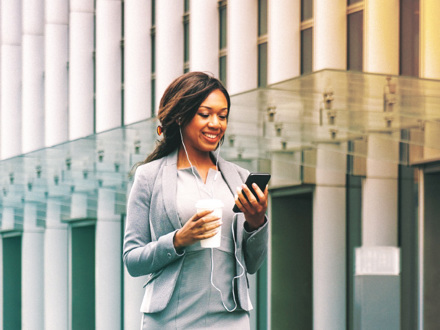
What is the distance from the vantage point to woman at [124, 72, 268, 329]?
298 centimetres

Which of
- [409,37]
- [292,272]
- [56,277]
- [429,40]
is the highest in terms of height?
[409,37]

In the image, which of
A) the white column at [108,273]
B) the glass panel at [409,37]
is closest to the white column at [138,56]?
the white column at [108,273]

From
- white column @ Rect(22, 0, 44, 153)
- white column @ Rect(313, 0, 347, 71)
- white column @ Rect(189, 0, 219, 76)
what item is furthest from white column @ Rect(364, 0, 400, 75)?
white column @ Rect(22, 0, 44, 153)

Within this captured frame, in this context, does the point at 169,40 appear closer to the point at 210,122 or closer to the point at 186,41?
the point at 186,41

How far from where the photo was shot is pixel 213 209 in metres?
2.81

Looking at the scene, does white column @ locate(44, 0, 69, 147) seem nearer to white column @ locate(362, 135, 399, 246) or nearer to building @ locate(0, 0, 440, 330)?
building @ locate(0, 0, 440, 330)

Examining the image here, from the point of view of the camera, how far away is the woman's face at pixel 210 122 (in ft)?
9.78

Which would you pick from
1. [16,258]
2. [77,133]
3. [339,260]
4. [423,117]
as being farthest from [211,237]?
[16,258]

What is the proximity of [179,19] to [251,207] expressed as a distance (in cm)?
1630

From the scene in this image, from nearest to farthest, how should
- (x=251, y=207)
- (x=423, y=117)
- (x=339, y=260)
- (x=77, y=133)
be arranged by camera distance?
(x=251, y=207) < (x=423, y=117) < (x=339, y=260) < (x=77, y=133)

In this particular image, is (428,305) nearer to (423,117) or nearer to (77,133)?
(423,117)

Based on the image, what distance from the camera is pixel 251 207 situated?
2.84m

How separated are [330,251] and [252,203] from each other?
10.3 meters

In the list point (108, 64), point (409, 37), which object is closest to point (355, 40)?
point (409, 37)
